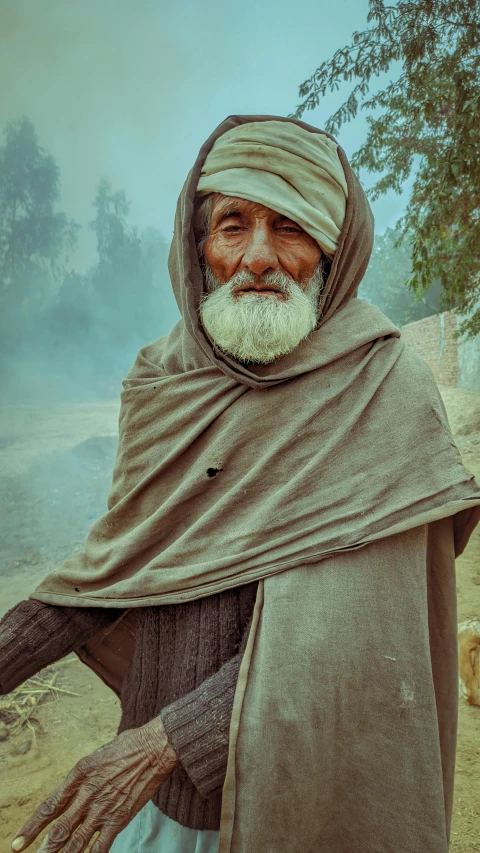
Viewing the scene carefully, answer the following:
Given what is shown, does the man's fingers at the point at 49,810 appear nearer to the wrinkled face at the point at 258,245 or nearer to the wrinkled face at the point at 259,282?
the wrinkled face at the point at 259,282

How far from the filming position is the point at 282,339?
1427 mm

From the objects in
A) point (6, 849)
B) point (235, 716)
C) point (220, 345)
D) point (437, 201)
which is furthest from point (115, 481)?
point (437, 201)

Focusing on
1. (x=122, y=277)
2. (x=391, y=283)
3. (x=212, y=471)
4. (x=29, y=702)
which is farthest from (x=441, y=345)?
(x=212, y=471)

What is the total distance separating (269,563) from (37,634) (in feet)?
2.35

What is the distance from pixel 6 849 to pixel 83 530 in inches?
155

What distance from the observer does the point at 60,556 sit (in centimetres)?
548

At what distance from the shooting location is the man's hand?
107 centimetres

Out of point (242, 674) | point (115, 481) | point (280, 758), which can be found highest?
point (115, 481)

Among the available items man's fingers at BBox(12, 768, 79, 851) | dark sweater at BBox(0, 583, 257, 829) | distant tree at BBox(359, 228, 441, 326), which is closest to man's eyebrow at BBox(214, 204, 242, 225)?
dark sweater at BBox(0, 583, 257, 829)

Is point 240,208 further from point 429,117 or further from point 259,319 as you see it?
point 429,117

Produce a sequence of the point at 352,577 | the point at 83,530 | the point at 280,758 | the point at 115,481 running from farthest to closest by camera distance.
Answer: the point at 83,530 → the point at 115,481 → the point at 352,577 → the point at 280,758

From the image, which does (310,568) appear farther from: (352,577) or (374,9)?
(374,9)

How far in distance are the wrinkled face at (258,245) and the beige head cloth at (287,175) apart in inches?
1.5

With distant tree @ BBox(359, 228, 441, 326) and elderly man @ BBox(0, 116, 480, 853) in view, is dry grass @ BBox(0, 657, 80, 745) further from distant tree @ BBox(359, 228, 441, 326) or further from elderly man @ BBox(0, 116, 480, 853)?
distant tree @ BBox(359, 228, 441, 326)
